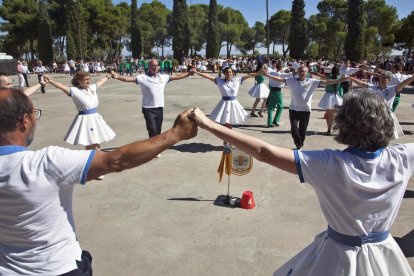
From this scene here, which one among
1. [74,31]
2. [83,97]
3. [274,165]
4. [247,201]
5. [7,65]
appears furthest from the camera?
[74,31]

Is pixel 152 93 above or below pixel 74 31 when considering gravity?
below

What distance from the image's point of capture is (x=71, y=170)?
203cm

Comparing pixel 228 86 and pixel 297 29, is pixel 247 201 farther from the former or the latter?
pixel 297 29

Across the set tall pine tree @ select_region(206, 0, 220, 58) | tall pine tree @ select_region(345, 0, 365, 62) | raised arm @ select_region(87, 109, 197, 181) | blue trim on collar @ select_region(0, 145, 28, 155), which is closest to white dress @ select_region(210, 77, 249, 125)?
raised arm @ select_region(87, 109, 197, 181)

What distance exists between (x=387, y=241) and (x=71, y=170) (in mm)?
Answer: 2010

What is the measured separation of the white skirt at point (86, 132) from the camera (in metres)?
7.17

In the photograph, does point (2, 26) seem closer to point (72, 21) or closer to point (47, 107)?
point (72, 21)

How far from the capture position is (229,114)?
28.9ft

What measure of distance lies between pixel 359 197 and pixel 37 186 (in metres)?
1.86

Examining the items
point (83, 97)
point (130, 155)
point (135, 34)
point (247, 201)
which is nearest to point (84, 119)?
point (83, 97)

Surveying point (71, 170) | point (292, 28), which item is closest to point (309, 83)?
point (71, 170)

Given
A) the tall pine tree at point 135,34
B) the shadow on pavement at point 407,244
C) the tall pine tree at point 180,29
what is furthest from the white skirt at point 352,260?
the tall pine tree at point 135,34

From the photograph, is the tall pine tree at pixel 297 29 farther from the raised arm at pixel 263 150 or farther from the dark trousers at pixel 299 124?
the raised arm at pixel 263 150

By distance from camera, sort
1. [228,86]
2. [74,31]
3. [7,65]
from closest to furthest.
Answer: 1. [228,86]
2. [7,65]
3. [74,31]
